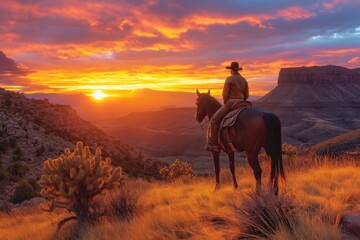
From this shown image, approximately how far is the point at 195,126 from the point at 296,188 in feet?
580

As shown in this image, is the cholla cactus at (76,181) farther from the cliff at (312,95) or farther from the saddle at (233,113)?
the cliff at (312,95)

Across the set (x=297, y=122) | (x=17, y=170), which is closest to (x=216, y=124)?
(x=17, y=170)

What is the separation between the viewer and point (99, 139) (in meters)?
39.8

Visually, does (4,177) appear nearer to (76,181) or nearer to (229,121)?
(76,181)

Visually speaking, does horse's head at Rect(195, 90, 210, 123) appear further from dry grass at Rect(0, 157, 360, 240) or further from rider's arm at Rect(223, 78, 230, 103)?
dry grass at Rect(0, 157, 360, 240)

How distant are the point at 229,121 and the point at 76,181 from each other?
3812 mm

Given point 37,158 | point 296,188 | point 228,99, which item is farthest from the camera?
point 37,158

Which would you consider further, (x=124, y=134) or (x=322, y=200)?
(x=124, y=134)

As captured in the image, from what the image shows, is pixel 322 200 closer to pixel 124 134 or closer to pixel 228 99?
pixel 228 99

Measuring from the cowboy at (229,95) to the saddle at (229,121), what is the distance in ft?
0.71

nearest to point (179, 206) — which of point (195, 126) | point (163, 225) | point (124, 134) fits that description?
point (163, 225)

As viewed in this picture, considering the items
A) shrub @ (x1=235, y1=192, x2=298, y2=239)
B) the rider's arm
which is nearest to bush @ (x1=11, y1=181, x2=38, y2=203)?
the rider's arm

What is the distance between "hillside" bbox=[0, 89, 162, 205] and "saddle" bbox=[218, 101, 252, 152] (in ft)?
49.5

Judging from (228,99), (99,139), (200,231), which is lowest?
(99,139)
